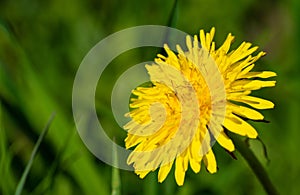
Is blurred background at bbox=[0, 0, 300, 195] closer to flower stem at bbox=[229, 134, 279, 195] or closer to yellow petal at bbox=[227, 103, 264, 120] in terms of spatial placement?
flower stem at bbox=[229, 134, 279, 195]

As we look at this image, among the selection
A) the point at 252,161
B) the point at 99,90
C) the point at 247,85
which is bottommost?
the point at 99,90

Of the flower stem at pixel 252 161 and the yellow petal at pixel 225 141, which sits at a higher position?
the yellow petal at pixel 225 141

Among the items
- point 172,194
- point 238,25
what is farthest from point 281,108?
point 172,194

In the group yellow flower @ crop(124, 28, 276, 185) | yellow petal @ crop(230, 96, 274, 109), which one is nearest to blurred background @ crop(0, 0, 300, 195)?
yellow flower @ crop(124, 28, 276, 185)

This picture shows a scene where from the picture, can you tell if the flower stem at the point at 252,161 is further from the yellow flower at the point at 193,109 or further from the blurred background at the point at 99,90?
the blurred background at the point at 99,90

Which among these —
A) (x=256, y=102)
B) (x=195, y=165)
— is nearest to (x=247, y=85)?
(x=256, y=102)

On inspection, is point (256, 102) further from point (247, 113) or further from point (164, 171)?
point (164, 171)

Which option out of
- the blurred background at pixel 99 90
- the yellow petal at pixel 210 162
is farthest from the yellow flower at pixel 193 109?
the blurred background at pixel 99 90
